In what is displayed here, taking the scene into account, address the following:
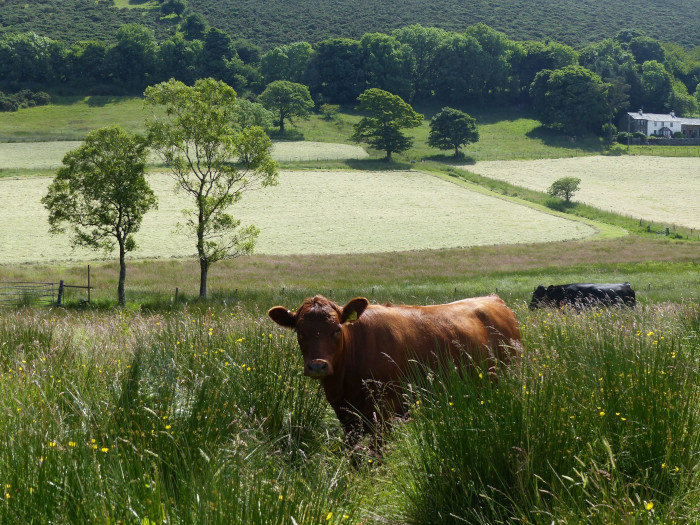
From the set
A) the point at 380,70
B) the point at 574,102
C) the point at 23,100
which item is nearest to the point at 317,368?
the point at 23,100

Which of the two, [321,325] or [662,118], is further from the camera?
[662,118]

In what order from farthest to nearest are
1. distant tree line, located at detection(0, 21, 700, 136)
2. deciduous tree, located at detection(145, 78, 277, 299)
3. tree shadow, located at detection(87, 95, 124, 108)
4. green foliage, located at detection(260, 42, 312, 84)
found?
1. green foliage, located at detection(260, 42, 312, 84)
2. distant tree line, located at detection(0, 21, 700, 136)
3. tree shadow, located at detection(87, 95, 124, 108)
4. deciduous tree, located at detection(145, 78, 277, 299)

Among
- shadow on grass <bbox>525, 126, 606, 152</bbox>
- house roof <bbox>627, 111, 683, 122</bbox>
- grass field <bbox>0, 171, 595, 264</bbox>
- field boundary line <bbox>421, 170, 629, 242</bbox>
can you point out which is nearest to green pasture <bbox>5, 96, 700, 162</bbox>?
shadow on grass <bbox>525, 126, 606, 152</bbox>

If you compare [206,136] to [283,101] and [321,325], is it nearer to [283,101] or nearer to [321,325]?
[321,325]

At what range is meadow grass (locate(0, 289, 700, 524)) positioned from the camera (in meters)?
4.16

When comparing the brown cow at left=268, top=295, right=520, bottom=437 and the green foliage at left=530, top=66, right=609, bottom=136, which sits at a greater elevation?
the green foliage at left=530, top=66, right=609, bottom=136

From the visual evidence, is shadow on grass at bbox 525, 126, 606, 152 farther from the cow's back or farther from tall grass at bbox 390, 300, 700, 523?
tall grass at bbox 390, 300, 700, 523

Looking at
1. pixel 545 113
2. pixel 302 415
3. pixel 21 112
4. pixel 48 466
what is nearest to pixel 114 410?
pixel 48 466

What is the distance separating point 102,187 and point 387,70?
119843 millimetres

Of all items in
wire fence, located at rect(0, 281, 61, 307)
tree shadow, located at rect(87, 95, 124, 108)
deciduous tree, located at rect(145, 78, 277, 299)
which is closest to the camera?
wire fence, located at rect(0, 281, 61, 307)

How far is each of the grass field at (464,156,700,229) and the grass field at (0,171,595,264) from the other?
10.6m

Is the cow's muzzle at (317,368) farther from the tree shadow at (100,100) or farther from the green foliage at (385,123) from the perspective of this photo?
the tree shadow at (100,100)

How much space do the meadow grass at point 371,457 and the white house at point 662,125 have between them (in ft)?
440

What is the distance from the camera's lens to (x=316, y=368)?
6.39 metres
